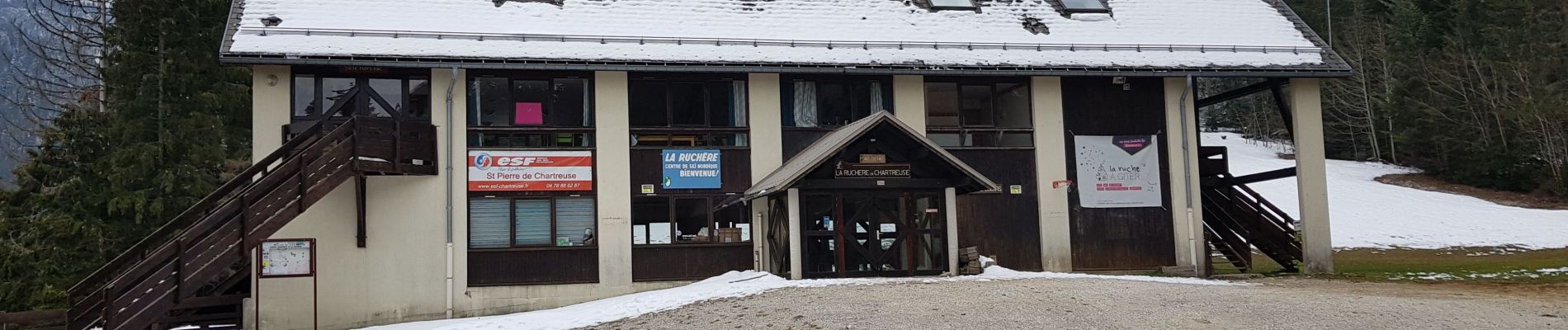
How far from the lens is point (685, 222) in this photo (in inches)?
749

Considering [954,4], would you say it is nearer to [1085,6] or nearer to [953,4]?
[953,4]

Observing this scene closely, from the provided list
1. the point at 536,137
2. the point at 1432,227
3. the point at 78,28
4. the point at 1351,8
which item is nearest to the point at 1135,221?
the point at 536,137

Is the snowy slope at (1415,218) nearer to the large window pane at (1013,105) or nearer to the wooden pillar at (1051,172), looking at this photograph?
the wooden pillar at (1051,172)

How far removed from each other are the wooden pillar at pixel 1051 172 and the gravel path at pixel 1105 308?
14.0ft

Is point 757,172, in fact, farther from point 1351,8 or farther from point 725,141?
point 1351,8

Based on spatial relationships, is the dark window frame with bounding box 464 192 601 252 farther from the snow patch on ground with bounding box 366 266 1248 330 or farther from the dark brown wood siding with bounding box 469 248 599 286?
the snow patch on ground with bounding box 366 266 1248 330

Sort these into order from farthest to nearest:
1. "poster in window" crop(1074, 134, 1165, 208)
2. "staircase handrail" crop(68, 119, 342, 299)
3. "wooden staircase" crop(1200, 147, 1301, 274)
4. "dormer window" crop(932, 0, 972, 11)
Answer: "dormer window" crop(932, 0, 972, 11), "wooden staircase" crop(1200, 147, 1301, 274), "poster in window" crop(1074, 134, 1165, 208), "staircase handrail" crop(68, 119, 342, 299)

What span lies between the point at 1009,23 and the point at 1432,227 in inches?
897

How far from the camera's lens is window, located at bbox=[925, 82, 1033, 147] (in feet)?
65.8

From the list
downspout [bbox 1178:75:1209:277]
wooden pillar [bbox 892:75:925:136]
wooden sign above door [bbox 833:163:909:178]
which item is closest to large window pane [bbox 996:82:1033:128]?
wooden pillar [bbox 892:75:925:136]

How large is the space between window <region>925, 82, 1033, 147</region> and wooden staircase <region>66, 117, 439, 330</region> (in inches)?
357

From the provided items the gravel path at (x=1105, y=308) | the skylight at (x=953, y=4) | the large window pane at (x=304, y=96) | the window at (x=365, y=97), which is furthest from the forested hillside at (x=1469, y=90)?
the large window pane at (x=304, y=96)

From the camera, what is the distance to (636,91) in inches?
752

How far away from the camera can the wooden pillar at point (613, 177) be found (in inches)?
728
